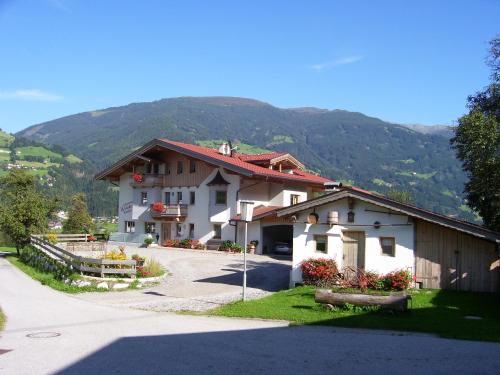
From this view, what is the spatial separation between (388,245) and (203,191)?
972 inches

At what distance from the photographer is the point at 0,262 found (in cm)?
3478

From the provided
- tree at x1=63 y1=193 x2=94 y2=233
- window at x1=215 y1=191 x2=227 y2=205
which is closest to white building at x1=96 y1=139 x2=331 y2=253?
window at x1=215 y1=191 x2=227 y2=205

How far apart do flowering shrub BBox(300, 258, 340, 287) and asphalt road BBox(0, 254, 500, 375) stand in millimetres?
6440

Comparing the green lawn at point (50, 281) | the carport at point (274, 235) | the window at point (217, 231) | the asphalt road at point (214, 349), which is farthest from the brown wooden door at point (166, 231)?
the asphalt road at point (214, 349)

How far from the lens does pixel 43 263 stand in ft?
94.3

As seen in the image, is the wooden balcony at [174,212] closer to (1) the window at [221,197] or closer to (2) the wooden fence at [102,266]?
(1) the window at [221,197]

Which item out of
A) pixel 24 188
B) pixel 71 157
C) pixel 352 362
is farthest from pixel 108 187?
pixel 352 362

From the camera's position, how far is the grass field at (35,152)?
163900mm

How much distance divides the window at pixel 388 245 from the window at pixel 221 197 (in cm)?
2250

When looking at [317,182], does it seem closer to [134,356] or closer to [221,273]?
[221,273]

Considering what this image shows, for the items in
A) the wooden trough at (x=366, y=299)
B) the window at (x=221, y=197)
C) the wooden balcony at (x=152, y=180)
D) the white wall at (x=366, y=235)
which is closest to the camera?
the wooden trough at (x=366, y=299)

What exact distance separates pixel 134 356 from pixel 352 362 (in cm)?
392

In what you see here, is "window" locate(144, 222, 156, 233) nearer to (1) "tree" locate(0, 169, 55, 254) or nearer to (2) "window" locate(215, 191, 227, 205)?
(2) "window" locate(215, 191, 227, 205)

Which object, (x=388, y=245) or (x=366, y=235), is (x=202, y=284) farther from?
(x=388, y=245)
